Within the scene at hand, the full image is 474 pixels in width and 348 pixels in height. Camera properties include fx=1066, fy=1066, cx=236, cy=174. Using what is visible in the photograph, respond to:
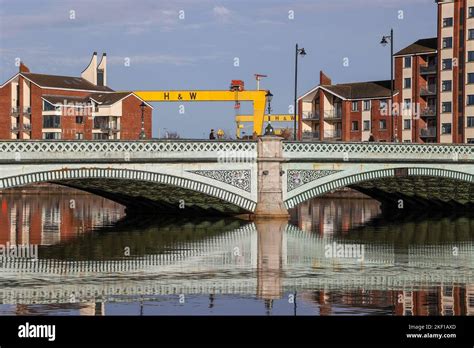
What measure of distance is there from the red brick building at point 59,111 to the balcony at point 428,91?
34699mm

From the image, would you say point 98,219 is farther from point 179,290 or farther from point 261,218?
point 179,290

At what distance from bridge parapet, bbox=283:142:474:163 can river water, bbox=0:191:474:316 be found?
394cm

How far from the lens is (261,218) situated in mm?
59688

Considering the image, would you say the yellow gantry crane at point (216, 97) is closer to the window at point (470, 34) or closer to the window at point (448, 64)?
the window at point (470, 34)

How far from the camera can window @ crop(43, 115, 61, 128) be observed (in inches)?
5037

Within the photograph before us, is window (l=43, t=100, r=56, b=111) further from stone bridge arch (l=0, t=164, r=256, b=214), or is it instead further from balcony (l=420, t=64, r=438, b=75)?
stone bridge arch (l=0, t=164, r=256, b=214)

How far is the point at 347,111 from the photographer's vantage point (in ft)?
400

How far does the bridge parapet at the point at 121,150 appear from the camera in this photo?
52.6 meters

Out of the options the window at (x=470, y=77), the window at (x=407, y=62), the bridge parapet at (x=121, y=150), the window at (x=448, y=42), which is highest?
the window at (x=448, y=42)

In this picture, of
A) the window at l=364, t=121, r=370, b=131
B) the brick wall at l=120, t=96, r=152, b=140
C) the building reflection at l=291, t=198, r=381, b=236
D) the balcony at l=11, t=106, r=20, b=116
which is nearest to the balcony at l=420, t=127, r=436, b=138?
the window at l=364, t=121, r=370, b=131

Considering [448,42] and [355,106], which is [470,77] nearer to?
[448,42]

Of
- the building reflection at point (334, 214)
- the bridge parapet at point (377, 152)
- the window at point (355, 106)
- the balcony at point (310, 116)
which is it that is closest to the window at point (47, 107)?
the balcony at point (310, 116)
